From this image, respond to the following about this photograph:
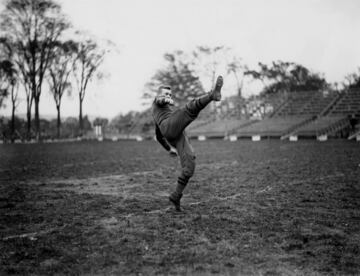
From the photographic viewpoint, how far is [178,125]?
6332mm

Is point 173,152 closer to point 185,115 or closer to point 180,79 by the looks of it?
point 185,115

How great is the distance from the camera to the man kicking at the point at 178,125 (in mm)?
6207

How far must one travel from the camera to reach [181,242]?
4684 millimetres

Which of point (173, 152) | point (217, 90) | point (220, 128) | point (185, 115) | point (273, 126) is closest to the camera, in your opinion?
point (217, 90)

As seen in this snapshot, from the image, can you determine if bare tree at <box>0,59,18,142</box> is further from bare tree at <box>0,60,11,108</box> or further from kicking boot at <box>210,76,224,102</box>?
kicking boot at <box>210,76,224,102</box>

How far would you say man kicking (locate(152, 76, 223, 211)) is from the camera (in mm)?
6207

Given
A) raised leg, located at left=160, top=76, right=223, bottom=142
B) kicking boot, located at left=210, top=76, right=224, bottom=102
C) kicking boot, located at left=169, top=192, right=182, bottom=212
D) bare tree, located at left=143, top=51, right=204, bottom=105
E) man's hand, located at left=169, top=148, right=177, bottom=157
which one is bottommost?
kicking boot, located at left=169, top=192, right=182, bottom=212

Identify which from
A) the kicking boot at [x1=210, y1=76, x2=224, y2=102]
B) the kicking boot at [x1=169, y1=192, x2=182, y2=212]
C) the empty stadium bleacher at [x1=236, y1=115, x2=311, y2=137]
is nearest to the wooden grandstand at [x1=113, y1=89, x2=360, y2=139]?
the empty stadium bleacher at [x1=236, y1=115, x2=311, y2=137]

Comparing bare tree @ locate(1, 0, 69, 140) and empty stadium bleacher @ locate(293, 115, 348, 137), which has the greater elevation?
bare tree @ locate(1, 0, 69, 140)

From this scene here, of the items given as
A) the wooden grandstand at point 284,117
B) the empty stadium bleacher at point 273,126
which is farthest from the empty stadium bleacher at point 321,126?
the empty stadium bleacher at point 273,126

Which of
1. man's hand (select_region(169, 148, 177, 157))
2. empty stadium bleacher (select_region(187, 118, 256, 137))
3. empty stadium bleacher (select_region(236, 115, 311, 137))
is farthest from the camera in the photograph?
empty stadium bleacher (select_region(187, 118, 256, 137))

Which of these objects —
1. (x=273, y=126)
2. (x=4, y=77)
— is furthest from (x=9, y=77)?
(x=273, y=126)

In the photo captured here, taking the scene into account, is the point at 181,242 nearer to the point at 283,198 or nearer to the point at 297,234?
the point at 297,234

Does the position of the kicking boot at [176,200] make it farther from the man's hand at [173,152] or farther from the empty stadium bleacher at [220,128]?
the empty stadium bleacher at [220,128]
